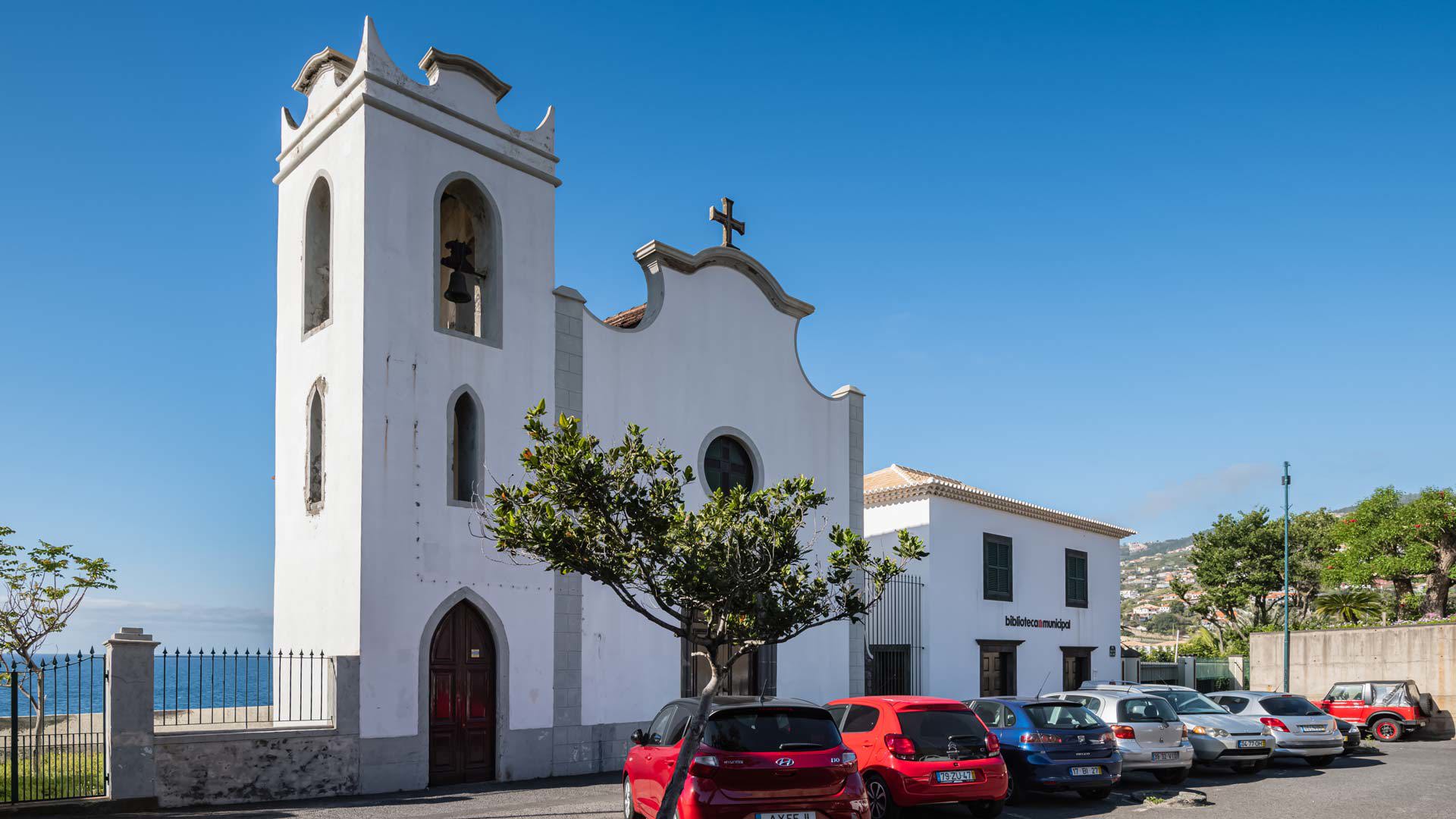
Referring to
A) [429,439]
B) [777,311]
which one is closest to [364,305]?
[429,439]

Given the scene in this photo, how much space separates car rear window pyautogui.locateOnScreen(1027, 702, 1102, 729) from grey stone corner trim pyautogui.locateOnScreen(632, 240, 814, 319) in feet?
31.6

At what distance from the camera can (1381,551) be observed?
38625 millimetres

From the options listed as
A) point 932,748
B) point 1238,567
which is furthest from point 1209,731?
point 1238,567

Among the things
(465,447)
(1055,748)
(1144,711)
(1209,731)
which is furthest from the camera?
(1209,731)

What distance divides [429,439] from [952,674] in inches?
586

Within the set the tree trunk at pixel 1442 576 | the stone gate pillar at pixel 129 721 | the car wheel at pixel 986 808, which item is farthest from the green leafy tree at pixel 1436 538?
the stone gate pillar at pixel 129 721

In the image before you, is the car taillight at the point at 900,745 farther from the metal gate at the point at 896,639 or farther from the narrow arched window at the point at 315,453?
the metal gate at the point at 896,639

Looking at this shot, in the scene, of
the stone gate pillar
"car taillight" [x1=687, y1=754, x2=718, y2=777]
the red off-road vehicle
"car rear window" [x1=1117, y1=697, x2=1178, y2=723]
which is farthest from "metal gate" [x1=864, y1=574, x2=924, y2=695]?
the stone gate pillar

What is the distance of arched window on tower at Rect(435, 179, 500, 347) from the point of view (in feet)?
55.0

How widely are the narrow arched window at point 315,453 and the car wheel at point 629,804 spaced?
6.84 meters

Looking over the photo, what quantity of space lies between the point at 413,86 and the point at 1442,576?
119 ft

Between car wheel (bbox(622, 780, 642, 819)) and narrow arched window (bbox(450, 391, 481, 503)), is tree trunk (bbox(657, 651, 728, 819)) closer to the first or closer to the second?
car wheel (bbox(622, 780, 642, 819))

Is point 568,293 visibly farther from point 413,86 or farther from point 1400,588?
point 1400,588

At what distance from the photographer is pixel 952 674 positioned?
2558 cm
